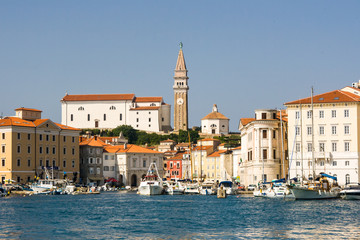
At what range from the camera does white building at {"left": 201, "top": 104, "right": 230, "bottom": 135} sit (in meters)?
182

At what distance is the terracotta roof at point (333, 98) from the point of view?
79588mm

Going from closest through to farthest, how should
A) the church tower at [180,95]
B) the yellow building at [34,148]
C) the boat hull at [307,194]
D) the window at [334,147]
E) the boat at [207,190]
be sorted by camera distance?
the boat hull at [307,194] → the window at [334,147] → the boat at [207,190] → the yellow building at [34,148] → the church tower at [180,95]

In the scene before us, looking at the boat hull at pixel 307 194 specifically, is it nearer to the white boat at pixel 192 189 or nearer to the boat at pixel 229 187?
the boat at pixel 229 187

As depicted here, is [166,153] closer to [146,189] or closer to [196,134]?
[196,134]

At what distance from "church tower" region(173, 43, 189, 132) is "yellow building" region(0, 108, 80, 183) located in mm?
71843

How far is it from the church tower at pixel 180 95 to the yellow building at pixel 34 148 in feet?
236

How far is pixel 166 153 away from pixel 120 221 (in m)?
102

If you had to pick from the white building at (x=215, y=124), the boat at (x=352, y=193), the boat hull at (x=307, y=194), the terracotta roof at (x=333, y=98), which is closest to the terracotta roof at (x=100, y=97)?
the white building at (x=215, y=124)

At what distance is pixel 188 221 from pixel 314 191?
2109 centimetres

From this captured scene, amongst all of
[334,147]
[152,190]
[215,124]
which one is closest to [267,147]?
[334,147]

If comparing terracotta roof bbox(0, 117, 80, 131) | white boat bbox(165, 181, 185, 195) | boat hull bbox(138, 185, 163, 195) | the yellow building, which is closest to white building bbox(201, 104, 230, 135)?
the yellow building

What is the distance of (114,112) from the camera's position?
183875mm

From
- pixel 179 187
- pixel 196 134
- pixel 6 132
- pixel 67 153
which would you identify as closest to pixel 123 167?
pixel 67 153

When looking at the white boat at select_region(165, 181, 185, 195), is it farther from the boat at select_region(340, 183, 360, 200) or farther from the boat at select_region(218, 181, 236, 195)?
the boat at select_region(340, 183, 360, 200)
